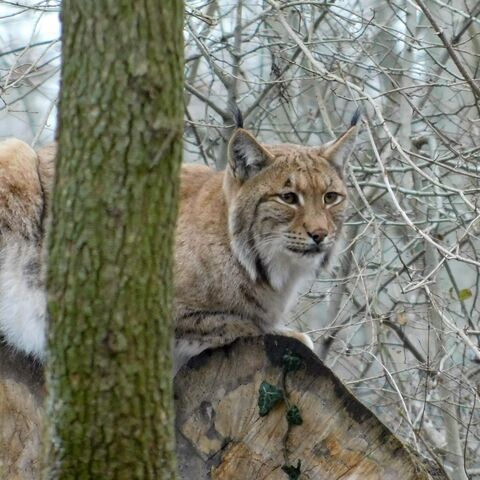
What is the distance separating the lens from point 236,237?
5.17 m

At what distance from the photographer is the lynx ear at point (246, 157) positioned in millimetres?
5109

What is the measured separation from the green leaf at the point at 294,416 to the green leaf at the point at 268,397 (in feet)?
0.22

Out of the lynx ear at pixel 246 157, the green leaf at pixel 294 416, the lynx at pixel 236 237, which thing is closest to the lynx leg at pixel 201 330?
the lynx at pixel 236 237

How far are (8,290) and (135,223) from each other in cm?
241

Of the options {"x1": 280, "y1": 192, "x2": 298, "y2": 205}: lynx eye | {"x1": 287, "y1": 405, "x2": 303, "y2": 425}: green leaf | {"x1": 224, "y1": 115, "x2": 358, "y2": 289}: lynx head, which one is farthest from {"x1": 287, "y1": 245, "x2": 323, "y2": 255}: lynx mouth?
{"x1": 287, "y1": 405, "x2": 303, "y2": 425}: green leaf

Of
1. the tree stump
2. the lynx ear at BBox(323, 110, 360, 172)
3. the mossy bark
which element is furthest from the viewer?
the lynx ear at BBox(323, 110, 360, 172)

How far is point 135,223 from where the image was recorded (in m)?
2.80

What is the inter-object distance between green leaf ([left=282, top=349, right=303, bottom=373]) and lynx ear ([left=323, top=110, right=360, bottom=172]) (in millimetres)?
1469

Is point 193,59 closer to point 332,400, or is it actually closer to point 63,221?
point 332,400

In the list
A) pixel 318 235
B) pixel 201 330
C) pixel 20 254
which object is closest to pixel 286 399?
pixel 201 330

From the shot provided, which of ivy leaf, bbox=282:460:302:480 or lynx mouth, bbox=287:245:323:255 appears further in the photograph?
lynx mouth, bbox=287:245:323:255

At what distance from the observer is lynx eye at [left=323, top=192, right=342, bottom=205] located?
203 inches

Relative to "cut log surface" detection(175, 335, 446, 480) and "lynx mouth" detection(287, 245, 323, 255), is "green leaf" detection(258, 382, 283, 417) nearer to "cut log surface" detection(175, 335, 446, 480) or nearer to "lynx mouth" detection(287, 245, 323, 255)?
"cut log surface" detection(175, 335, 446, 480)

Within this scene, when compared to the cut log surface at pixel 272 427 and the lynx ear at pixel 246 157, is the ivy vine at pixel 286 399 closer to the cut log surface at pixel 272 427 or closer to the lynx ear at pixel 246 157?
the cut log surface at pixel 272 427
